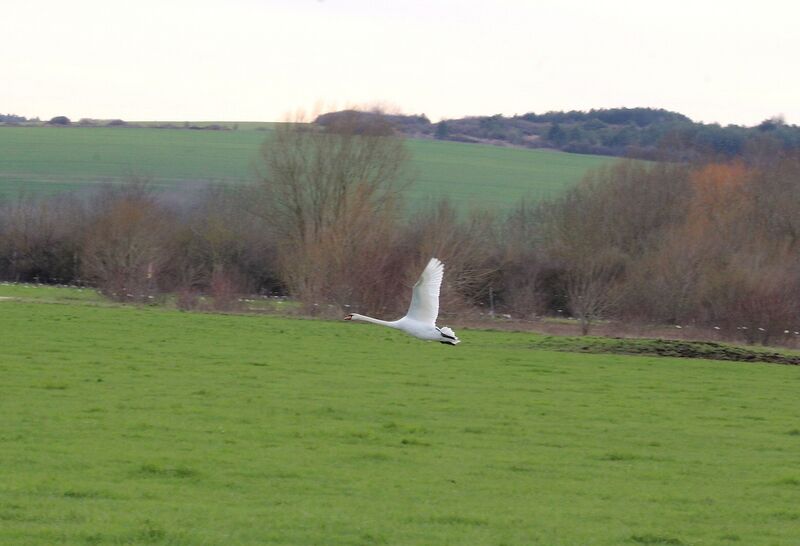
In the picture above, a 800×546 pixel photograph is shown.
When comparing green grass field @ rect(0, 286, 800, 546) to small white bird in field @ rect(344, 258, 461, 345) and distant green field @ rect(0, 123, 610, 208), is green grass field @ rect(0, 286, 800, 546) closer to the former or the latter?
small white bird in field @ rect(344, 258, 461, 345)

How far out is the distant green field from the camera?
104000 millimetres

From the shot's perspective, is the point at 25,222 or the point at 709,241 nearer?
the point at 709,241

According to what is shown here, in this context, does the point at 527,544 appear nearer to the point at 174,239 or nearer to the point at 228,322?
the point at 228,322

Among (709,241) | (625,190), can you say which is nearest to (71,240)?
(625,190)

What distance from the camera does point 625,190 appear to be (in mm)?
67125

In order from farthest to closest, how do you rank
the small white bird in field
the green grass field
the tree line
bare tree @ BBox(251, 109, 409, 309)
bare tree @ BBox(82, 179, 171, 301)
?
bare tree @ BBox(251, 109, 409, 309), bare tree @ BBox(82, 179, 171, 301), the tree line, the small white bird in field, the green grass field

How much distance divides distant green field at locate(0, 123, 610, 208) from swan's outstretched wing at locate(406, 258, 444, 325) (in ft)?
231

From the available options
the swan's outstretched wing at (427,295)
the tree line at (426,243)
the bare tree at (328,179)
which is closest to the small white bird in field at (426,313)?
the swan's outstretched wing at (427,295)

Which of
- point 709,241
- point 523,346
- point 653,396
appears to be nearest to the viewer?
point 653,396

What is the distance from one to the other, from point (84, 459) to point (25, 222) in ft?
209

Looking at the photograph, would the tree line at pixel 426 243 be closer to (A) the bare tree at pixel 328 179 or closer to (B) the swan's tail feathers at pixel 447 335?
(A) the bare tree at pixel 328 179

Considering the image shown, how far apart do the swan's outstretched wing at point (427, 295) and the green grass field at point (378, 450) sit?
4.94ft

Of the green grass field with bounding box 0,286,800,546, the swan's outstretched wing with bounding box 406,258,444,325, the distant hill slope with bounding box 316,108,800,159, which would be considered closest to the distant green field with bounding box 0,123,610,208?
the distant hill slope with bounding box 316,108,800,159

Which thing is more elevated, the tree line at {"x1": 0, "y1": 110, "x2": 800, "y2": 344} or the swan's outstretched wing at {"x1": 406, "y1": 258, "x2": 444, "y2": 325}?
the swan's outstretched wing at {"x1": 406, "y1": 258, "x2": 444, "y2": 325}
